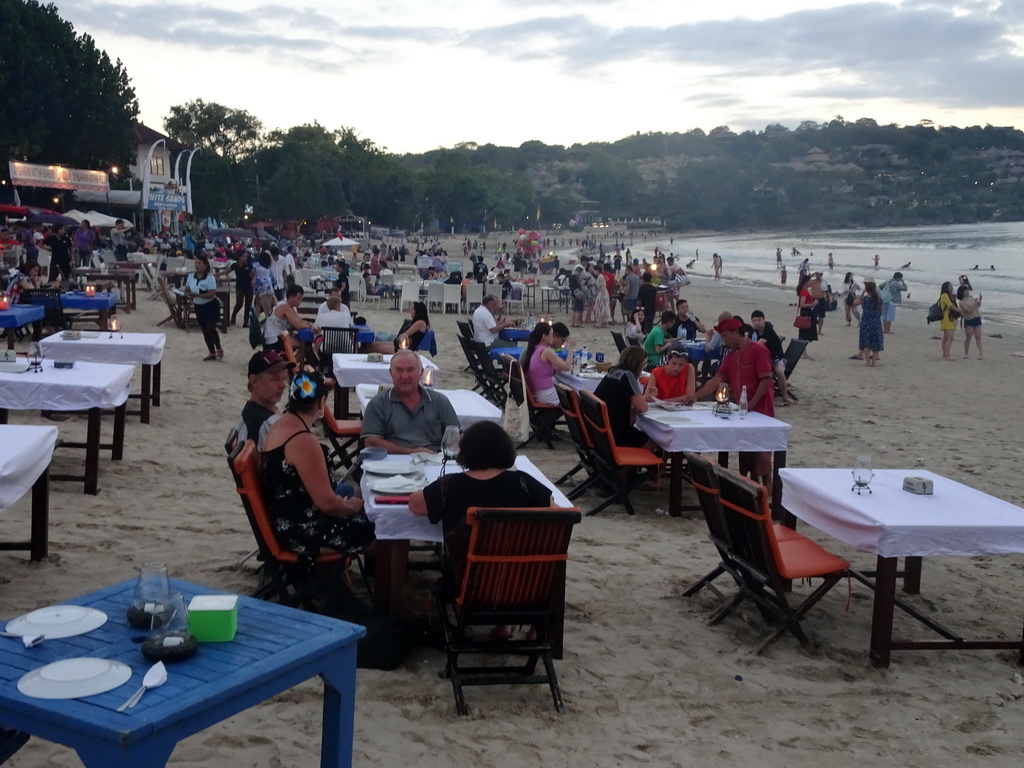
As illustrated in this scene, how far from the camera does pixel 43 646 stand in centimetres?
248

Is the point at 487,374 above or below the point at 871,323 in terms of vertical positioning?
below

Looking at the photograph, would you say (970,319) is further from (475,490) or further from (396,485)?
(475,490)

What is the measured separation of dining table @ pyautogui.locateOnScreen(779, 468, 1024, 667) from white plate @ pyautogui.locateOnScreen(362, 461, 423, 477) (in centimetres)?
202

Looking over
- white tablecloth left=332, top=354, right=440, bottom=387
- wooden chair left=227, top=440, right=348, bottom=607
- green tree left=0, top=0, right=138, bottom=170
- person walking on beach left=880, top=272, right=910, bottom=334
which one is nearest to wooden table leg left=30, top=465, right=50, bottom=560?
wooden chair left=227, top=440, right=348, bottom=607

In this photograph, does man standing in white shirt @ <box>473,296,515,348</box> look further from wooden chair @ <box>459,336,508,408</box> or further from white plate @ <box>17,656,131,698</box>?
white plate @ <box>17,656,131,698</box>

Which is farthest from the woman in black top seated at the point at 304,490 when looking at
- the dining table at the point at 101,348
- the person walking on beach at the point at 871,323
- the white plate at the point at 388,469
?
the person walking on beach at the point at 871,323

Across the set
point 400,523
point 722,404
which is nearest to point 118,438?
point 400,523

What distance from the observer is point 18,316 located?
408 inches

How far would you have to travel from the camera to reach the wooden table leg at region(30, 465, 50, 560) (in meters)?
5.21

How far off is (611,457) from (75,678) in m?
4.96

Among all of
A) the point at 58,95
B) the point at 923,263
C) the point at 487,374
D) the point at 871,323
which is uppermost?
the point at 58,95

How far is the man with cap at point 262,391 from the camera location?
5055 millimetres

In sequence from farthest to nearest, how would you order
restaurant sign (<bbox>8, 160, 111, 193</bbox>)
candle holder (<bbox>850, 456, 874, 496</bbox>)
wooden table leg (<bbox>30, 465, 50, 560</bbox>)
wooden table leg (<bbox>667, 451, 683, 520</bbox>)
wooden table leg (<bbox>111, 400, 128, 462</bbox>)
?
restaurant sign (<bbox>8, 160, 111, 193</bbox>) → wooden table leg (<bbox>111, 400, 128, 462</bbox>) → wooden table leg (<bbox>667, 451, 683, 520</bbox>) → wooden table leg (<bbox>30, 465, 50, 560</bbox>) → candle holder (<bbox>850, 456, 874, 496</bbox>)

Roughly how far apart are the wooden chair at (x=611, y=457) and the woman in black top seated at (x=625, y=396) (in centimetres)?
11
